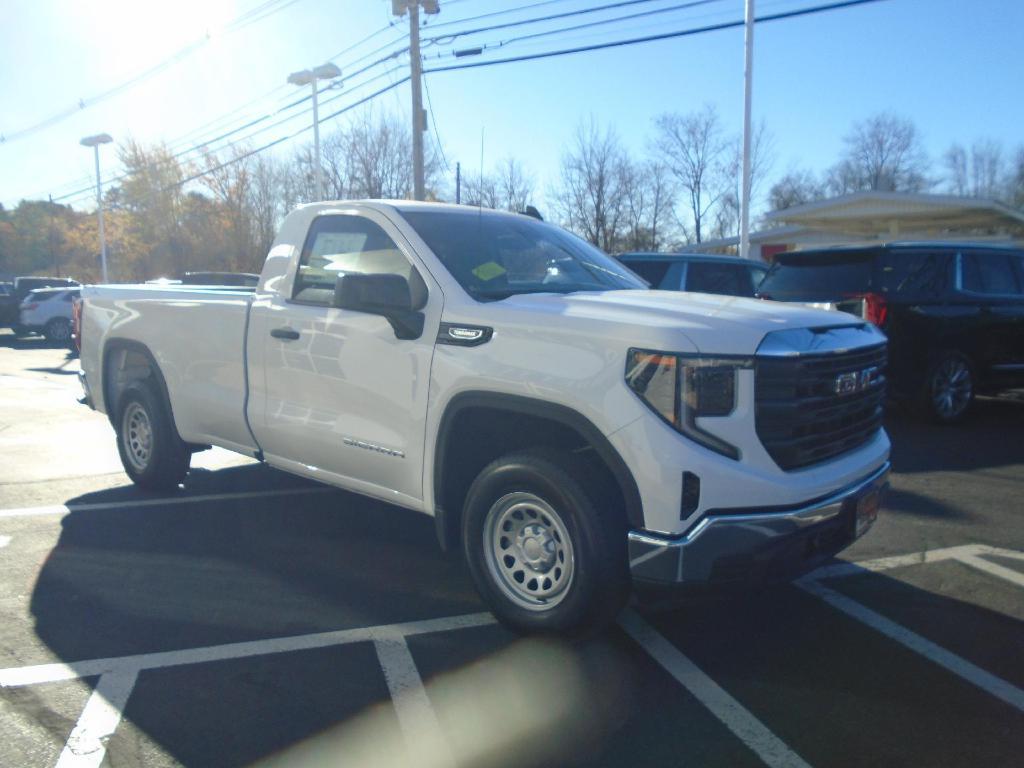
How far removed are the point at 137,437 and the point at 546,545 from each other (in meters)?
4.14

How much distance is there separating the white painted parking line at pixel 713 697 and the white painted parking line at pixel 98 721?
2174mm

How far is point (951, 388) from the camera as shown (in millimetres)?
9555

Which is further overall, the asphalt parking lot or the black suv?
the black suv

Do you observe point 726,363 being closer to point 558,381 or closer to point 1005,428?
point 558,381

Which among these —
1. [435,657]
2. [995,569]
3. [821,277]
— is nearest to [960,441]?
[821,277]

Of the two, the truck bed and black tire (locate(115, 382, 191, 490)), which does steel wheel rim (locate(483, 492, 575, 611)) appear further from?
black tire (locate(115, 382, 191, 490))

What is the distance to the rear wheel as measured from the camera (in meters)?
9.39

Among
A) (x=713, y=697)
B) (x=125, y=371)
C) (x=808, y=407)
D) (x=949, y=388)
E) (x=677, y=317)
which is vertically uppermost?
(x=677, y=317)

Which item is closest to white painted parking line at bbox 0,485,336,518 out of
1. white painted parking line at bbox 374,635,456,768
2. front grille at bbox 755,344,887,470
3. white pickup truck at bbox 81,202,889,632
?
white pickup truck at bbox 81,202,889,632

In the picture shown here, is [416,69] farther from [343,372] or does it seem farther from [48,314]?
[343,372]

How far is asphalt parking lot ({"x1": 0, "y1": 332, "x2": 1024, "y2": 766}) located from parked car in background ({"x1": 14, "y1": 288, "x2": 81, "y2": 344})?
67.3 feet

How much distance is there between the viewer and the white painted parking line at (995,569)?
4773mm

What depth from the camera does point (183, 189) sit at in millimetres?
48375

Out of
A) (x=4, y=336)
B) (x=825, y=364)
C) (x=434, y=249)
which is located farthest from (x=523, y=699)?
(x=4, y=336)
